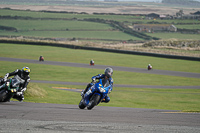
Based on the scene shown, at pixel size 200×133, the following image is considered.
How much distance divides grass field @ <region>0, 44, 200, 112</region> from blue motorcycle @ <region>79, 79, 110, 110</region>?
18.2ft

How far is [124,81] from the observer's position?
113 ft

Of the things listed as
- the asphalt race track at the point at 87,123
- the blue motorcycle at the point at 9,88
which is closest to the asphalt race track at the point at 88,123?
the asphalt race track at the point at 87,123

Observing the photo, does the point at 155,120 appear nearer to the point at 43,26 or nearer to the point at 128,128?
the point at 128,128

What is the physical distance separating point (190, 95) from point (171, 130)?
729 inches

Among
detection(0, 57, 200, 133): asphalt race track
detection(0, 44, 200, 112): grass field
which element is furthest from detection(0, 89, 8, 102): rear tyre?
detection(0, 44, 200, 112): grass field

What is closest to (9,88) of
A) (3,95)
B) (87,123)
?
(3,95)

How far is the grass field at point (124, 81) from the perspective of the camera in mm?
20438

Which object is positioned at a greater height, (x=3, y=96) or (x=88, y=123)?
(x=88, y=123)

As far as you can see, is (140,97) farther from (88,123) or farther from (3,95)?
(88,123)

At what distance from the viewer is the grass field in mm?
20438

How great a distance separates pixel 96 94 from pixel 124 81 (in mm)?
21917

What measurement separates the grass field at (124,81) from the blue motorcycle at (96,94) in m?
5.53

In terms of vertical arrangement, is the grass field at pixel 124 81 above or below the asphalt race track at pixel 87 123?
below

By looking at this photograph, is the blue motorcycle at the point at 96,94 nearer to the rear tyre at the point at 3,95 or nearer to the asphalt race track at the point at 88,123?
the asphalt race track at the point at 88,123
